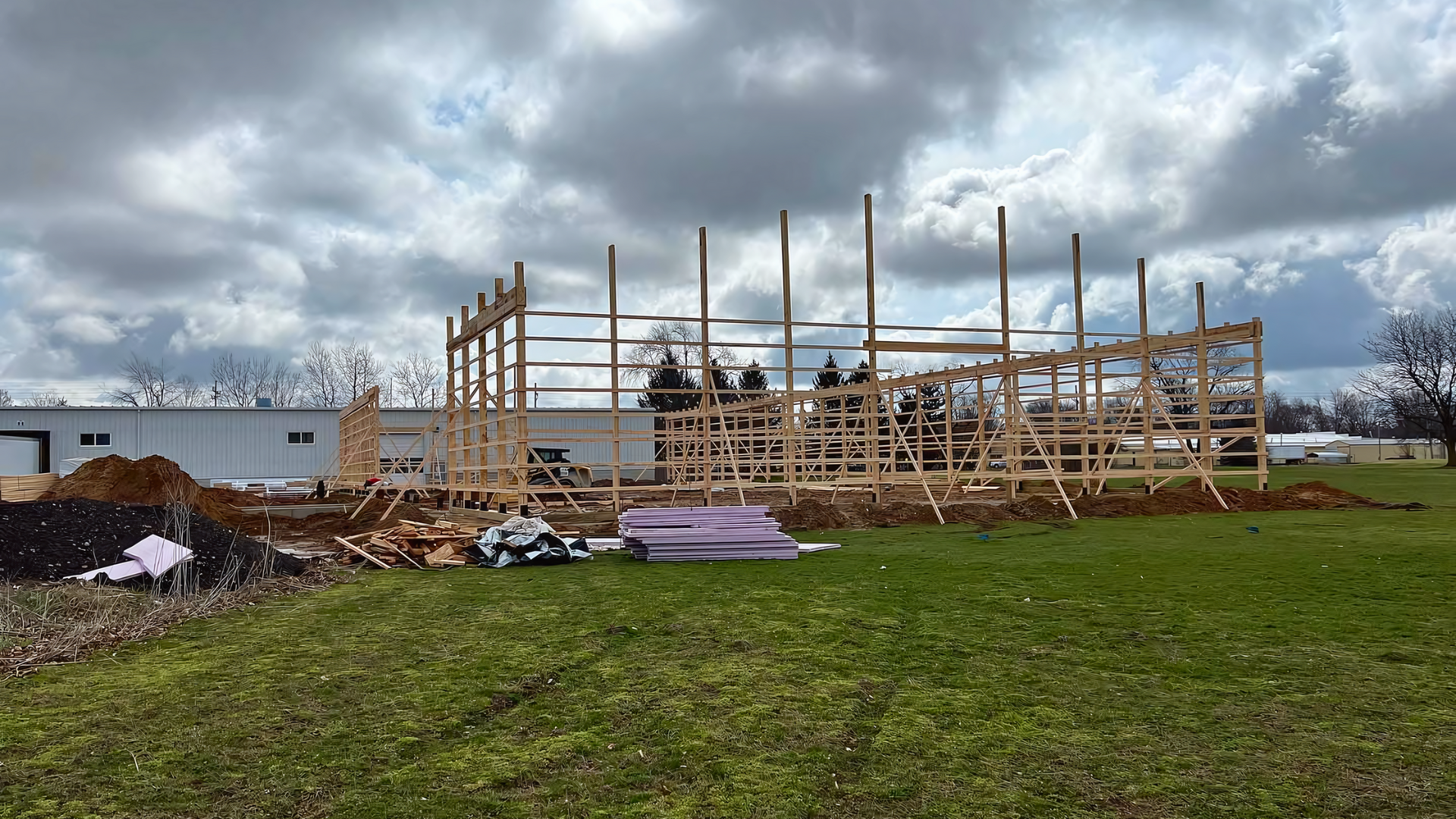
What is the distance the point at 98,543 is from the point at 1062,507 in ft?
42.6

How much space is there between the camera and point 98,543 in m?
8.98

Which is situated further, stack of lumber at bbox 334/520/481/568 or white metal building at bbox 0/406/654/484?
white metal building at bbox 0/406/654/484

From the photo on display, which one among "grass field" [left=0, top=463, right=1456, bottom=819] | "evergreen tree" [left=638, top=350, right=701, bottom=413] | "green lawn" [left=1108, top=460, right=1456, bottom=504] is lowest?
"green lawn" [left=1108, top=460, right=1456, bottom=504]

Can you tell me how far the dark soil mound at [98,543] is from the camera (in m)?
8.34

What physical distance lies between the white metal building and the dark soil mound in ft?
80.7

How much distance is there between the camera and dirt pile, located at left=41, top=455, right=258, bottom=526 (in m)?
16.7

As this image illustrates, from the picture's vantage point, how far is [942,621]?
6234 mm

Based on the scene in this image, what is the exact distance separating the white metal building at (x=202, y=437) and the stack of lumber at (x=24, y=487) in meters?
14.8

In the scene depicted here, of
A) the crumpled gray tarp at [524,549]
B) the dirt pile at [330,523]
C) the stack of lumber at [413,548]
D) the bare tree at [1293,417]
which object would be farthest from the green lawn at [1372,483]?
the bare tree at [1293,417]

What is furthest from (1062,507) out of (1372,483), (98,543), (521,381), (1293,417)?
Answer: (1293,417)

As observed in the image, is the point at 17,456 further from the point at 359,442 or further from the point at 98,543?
the point at 98,543

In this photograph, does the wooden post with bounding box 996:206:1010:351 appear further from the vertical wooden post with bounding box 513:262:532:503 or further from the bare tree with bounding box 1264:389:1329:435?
the bare tree with bounding box 1264:389:1329:435

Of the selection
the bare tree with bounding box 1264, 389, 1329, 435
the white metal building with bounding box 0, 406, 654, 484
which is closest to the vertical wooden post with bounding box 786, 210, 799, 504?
the white metal building with bounding box 0, 406, 654, 484

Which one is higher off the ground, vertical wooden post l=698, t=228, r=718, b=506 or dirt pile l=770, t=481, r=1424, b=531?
vertical wooden post l=698, t=228, r=718, b=506
